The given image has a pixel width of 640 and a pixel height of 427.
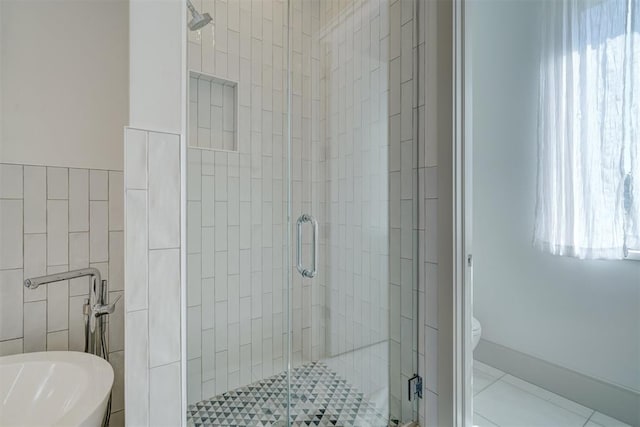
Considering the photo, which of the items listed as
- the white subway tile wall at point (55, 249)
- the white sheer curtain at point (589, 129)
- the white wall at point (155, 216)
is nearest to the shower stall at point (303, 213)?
the white subway tile wall at point (55, 249)

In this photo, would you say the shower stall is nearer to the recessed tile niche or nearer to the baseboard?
the recessed tile niche

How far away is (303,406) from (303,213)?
893mm

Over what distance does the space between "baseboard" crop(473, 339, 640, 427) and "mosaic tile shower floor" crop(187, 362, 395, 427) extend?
1.15m

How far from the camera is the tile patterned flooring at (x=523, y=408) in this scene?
1.55 m

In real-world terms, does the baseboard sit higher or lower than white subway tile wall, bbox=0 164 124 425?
lower

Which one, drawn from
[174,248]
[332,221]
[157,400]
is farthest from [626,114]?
[157,400]

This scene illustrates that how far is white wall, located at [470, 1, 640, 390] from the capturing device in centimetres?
159

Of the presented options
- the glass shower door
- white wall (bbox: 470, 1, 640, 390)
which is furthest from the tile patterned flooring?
the glass shower door

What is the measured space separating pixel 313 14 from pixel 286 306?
160cm

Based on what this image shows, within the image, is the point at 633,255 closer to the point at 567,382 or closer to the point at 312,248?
the point at 567,382

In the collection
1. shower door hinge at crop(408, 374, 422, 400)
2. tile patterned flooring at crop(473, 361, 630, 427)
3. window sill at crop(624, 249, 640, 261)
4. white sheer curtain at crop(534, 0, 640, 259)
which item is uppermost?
white sheer curtain at crop(534, 0, 640, 259)

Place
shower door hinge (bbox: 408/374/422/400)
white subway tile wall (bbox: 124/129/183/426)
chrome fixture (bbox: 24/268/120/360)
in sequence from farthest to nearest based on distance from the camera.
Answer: shower door hinge (bbox: 408/374/422/400) < chrome fixture (bbox: 24/268/120/360) < white subway tile wall (bbox: 124/129/183/426)

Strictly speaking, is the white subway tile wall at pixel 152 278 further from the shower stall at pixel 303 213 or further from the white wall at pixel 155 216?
the shower stall at pixel 303 213

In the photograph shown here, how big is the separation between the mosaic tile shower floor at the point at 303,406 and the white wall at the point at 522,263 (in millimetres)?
1220
